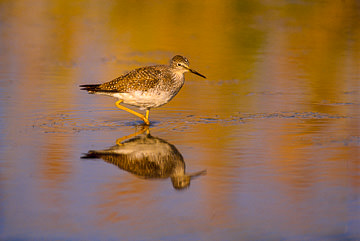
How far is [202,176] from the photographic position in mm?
7191

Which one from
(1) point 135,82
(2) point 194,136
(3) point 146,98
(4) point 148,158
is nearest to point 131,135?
(2) point 194,136

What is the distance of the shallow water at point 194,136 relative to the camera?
5840 mm

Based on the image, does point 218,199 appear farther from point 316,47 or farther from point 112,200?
point 316,47

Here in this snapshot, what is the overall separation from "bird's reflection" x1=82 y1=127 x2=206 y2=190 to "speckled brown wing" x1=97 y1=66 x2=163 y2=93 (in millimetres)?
1424

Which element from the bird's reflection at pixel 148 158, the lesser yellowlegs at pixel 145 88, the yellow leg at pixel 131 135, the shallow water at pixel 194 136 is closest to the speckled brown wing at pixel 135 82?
the lesser yellowlegs at pixel 145 88

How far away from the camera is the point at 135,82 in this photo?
10531mm

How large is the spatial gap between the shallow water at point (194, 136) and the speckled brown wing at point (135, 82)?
0.47 metres

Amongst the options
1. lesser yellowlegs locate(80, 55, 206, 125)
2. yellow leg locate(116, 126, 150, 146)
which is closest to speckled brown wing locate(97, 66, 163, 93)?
lesser yellowlegs locate(80, 55, 206, 125)

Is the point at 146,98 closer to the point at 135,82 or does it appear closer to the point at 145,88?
the point at 145,88

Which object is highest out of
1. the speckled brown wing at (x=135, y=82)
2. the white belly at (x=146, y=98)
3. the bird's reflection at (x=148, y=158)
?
the speckled brown wing at (x=135, y=82)

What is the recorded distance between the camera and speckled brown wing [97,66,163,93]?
10470mm

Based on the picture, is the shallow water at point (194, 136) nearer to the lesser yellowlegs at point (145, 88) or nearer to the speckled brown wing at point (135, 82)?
the lesser yellowlegs at point (145, 88)

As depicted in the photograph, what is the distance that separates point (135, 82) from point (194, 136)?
1752 millimetres

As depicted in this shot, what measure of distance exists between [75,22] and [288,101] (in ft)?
40.9
